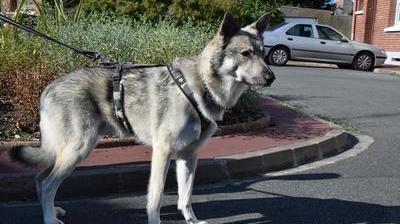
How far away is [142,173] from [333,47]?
57.9 ft

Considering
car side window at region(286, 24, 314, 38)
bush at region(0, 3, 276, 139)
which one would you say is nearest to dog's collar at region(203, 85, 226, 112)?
bush at region(0, 3, 276, 139)

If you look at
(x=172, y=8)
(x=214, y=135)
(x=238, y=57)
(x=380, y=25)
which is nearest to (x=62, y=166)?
(x=238, y=57)

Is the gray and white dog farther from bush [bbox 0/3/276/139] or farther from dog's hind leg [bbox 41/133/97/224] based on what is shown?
bush [bbox 0/3/276/139]

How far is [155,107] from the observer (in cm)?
460

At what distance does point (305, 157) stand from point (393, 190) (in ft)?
4.72

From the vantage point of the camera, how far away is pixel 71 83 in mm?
4719

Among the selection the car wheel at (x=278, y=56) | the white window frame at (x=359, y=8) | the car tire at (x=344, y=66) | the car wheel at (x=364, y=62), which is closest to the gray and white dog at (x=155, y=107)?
the car wheel at (x=278, y=56)

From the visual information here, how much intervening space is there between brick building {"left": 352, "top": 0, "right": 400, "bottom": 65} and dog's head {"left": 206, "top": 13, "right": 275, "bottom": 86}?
70.5ft

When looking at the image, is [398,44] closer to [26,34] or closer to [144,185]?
[26,34]

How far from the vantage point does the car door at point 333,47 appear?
22281 millimetres

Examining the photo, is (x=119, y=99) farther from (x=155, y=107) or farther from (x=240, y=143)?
(x=240, y=143)

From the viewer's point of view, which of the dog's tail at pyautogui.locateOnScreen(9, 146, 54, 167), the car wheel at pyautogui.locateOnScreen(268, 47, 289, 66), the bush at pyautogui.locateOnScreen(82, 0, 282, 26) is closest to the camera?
the dog's tail at pyautogui.locateOnScreen(9, 146, 54, 167)

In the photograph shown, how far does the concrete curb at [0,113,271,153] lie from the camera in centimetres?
669

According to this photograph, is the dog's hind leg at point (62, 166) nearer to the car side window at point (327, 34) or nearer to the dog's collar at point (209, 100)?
the dog's collar at point (209, 100)
